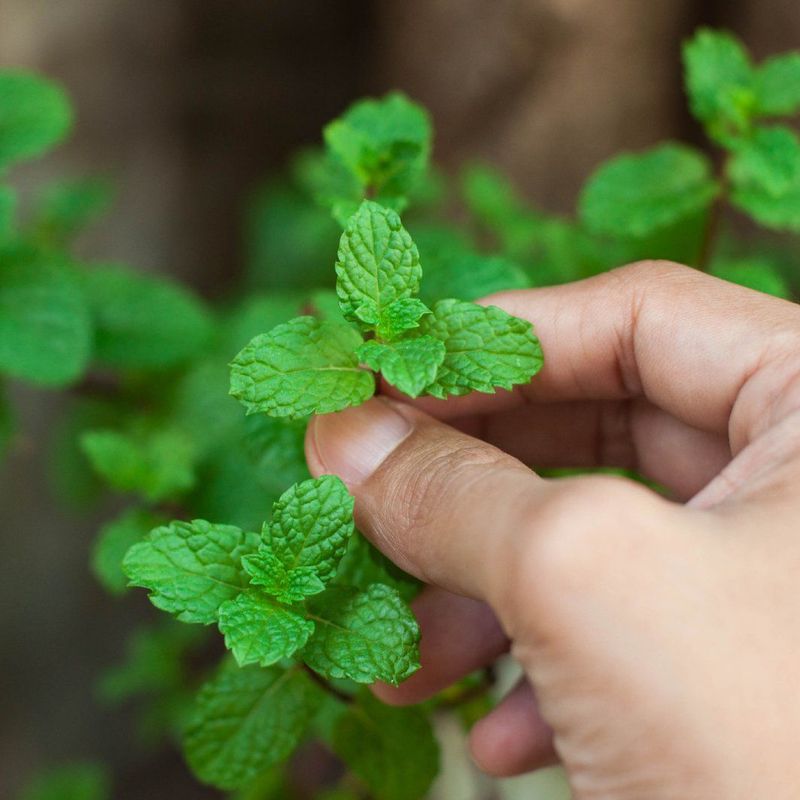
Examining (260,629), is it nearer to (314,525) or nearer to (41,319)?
(314,525)

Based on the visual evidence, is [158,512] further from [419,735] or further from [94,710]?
[94,710]

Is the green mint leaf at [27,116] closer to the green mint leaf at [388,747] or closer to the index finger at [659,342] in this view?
the index finger at [659,342]

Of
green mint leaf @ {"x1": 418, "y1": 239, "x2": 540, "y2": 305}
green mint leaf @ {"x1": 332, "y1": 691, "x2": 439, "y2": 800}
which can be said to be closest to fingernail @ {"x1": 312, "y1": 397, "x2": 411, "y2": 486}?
green mint leaf @ {"x1": 418, "y1": 239, "x2": 540, "y2": 305}

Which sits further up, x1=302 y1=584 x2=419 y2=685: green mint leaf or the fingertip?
x1=302 y1=584 x2=419 y2=685: green mint leaf

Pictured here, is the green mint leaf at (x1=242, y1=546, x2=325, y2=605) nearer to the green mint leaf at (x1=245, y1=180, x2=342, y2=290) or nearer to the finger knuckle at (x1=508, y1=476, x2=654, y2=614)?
the finger knuckle at (x1=508, y1=476, x2=654, y2=614)

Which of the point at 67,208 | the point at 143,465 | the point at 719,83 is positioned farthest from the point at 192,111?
the point at 719,83

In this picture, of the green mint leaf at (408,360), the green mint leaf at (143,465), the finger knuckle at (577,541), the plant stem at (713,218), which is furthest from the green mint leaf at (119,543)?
the plant stem at (713,218)

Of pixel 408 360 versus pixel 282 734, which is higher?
pixel 408 360
